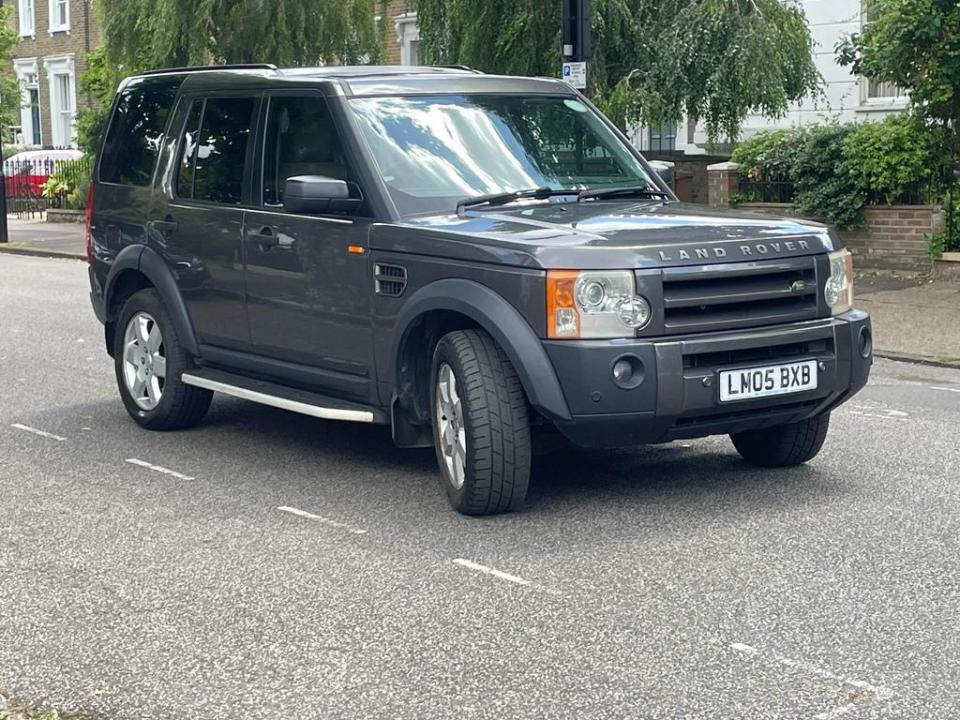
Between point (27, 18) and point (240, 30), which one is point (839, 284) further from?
point (27, 18)

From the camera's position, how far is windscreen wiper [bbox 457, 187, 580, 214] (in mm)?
7184

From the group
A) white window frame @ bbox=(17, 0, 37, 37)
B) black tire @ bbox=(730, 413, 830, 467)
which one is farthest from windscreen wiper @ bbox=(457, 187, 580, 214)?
white window frame @ bbox=(17, 0, 37, 37)

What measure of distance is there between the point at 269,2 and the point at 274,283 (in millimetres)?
18021

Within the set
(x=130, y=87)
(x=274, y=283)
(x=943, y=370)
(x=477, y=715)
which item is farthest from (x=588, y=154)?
(x=943, y=370)

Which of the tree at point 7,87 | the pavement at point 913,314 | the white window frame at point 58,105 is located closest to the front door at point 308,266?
the pavement at point 913,314

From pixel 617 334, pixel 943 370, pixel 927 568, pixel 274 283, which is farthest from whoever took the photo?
pixel 943 370

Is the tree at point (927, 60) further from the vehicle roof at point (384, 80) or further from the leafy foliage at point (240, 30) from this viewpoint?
the leafy foliage at point (240, 30)

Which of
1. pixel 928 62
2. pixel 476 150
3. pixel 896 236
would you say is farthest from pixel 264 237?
pixel 896 236

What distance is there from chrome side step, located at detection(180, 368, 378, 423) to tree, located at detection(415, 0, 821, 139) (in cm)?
1269

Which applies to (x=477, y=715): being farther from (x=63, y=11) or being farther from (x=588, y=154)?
(x=63, y=11)

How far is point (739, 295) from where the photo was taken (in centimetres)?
648

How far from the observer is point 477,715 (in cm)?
444

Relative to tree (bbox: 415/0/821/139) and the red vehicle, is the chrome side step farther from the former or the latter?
the red vehicle

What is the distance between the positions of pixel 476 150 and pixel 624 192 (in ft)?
2.51
